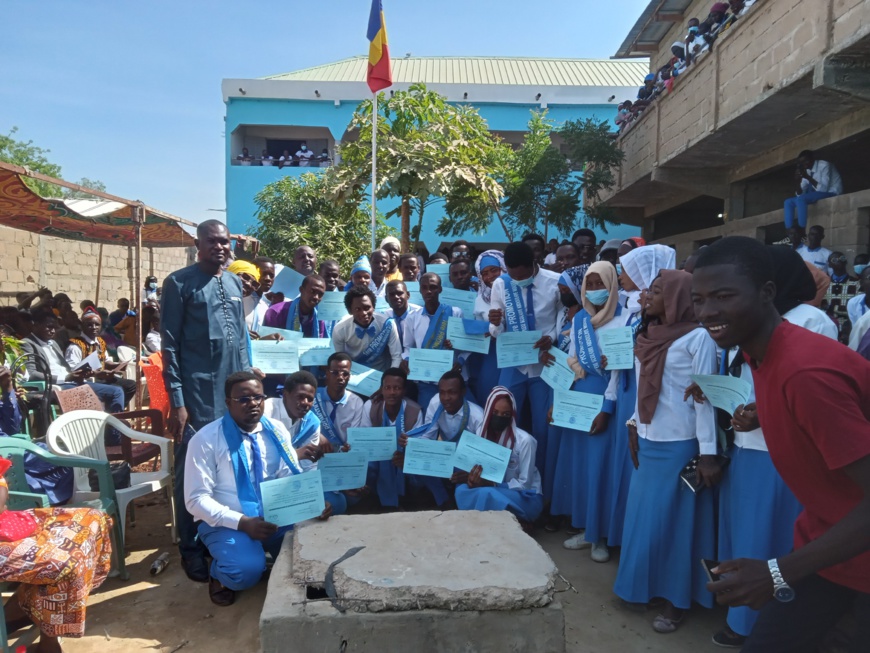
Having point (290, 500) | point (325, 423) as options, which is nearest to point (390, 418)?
point (325, 423)

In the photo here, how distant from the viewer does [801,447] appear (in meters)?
1.56

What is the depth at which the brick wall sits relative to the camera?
11.2 m

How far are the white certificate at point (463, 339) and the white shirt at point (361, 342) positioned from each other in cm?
47

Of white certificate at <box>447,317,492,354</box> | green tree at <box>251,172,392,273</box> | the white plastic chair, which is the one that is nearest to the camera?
the white plastic chair

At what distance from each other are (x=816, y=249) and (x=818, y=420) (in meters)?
7.57

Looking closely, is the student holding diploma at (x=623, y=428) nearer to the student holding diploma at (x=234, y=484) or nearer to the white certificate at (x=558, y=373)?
the white certificate at (x=558, y=373)

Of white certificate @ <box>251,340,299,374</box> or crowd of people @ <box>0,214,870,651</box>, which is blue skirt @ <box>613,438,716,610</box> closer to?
crowd of people @ <box>0,214,870,651</box>

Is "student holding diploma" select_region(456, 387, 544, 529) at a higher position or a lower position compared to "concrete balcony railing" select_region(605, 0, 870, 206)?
lower

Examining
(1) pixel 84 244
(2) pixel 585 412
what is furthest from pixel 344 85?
(2) pixel 585 412

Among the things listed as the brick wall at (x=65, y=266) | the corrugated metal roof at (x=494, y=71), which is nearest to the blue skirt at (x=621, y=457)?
the brick wall at (x=65, y=266)

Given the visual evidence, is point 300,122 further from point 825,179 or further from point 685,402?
point 685,402

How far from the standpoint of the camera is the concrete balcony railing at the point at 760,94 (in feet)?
18.9

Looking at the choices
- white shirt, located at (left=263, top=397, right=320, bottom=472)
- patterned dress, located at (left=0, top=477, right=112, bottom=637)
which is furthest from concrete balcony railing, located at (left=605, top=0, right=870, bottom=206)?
patterned dress, located at (left=0, top=477, right=112, bottom=637)

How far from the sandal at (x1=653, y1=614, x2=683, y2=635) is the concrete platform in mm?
905
